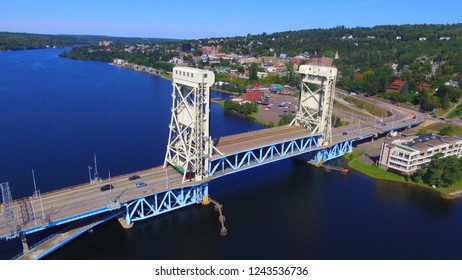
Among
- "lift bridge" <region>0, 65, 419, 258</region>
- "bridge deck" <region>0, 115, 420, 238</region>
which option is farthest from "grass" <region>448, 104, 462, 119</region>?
"bridge deck" <region>0, 115, 420, 238</region>

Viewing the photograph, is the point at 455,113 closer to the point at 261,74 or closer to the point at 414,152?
the point at 414,152

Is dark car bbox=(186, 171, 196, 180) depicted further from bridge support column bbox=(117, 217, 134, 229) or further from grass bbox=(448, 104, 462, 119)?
grass bbox=(448, 104, 462, 119)

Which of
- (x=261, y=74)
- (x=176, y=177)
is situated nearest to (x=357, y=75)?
(x=261, y=74)

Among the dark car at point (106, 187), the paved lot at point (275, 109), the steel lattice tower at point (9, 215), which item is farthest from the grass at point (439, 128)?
the steel lattice tower at point (9, 215)

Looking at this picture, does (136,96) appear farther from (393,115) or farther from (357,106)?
(393,115)

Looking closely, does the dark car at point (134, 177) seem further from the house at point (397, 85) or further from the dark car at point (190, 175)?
the house at point (397, 85)

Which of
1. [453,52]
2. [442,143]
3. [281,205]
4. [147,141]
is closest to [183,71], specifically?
[281,205]
